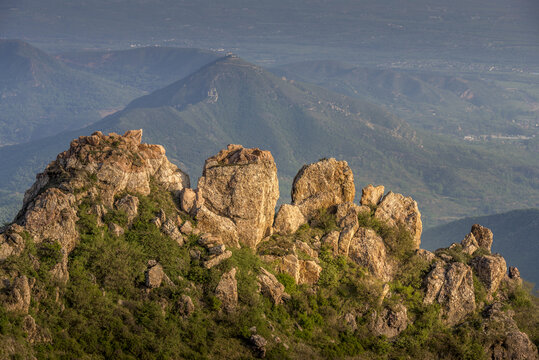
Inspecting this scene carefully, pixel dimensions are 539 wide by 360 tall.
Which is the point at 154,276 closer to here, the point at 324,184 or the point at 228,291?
the point at 228,291

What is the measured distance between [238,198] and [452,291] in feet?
77.1

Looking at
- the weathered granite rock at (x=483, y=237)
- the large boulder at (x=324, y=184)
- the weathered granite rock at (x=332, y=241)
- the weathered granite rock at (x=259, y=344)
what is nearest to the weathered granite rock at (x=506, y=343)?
the weathered granite rock at (x=483, y=237)

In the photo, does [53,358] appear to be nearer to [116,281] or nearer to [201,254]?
[116,281]

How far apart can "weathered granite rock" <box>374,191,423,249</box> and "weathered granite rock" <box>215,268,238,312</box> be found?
805 inches

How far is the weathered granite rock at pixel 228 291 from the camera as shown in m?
53.2

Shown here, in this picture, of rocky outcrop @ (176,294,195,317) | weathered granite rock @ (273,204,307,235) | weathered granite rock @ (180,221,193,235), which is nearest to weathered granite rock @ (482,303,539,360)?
weathered granite rock @ (273,204,307,235)

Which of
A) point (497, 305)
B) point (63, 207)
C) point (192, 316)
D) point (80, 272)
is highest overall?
point (63, 207)

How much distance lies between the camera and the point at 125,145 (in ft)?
201

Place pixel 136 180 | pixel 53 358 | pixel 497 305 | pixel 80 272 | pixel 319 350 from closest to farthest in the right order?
pixel 53 358
pixel 80 272
pixel 319 350
pixel 136 180
pixel 497 305

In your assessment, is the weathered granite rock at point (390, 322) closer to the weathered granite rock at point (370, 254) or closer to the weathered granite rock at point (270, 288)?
the weathered granite rock at point (370, 254)

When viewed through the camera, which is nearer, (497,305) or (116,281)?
(116,281)

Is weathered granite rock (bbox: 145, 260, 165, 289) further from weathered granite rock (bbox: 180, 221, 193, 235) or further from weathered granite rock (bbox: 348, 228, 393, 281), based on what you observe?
weathered granite rock (bbox: 348, 228, 393, 281)

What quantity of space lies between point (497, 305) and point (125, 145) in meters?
40.6

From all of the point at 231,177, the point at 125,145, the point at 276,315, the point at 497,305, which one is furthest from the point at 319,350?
the point at 125,145
